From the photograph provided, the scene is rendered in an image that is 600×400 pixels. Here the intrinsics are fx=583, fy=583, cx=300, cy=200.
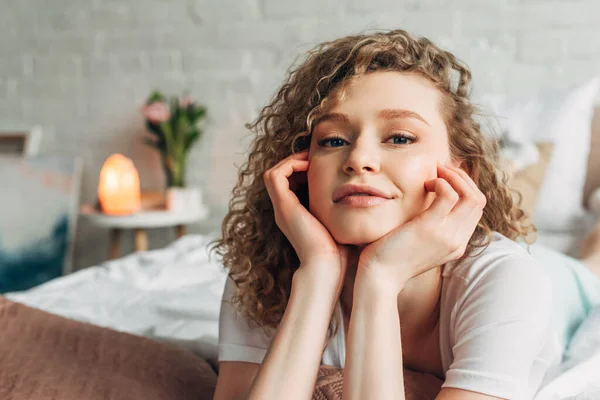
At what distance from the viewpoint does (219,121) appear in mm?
2842

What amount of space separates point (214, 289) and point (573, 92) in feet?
4.60

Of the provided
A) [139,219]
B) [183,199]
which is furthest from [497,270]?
[183,199]

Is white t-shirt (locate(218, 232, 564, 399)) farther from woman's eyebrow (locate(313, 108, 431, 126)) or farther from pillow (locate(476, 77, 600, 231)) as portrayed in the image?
pillow (locate(476, 77, 600, 231))

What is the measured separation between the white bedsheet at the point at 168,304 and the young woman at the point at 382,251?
0.05 m

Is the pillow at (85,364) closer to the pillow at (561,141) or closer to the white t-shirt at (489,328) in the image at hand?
the white t-shirt at (489,328)

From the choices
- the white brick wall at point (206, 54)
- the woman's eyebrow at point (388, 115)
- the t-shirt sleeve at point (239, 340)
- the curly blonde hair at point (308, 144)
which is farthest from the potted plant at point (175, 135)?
the woman's eyebrow at point (388, 115)

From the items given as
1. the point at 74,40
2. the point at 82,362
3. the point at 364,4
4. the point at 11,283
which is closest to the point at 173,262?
the point at 82,362

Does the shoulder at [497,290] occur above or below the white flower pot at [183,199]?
above

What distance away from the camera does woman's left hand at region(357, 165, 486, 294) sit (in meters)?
0.75

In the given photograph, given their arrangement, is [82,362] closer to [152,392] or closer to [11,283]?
[152,392]

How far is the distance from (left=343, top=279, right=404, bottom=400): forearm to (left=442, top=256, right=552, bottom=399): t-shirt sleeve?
79 mm

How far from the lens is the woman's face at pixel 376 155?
77 cm

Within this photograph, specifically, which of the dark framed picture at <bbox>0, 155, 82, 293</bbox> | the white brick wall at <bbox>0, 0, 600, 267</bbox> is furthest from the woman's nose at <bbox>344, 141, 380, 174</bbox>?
the dark framed picture at <bbox>0, 155, 82, 293</bbox>

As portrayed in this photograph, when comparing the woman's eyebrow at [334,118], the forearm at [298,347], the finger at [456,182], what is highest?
the woman's eyebrow at [334,118]
